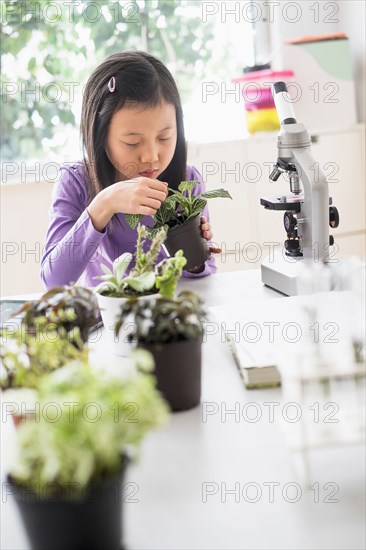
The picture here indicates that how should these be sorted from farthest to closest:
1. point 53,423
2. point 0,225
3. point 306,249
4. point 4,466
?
point 0,225 → point 306,249 → point 4,466 → point 53,423

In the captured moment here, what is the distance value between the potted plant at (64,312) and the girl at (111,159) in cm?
65

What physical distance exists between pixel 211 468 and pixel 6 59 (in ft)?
9.93

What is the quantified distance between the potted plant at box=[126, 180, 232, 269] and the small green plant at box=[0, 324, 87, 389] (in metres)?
0.57

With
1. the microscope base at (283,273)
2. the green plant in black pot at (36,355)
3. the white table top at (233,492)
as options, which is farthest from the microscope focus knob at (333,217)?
the green plant in black pot at (36,355)

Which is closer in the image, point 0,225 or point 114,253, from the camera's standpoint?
point 114,253

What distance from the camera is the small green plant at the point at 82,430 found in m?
0.60

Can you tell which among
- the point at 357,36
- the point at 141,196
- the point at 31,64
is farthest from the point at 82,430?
the point at 357,36

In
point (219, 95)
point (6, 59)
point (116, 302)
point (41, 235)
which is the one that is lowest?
point (41, 235)

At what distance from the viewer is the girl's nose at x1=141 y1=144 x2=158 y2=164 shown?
1852 mm

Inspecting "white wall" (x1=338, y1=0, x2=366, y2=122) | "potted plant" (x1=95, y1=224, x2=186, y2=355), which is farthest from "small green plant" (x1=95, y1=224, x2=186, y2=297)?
"white wall" (x1=338, y1=0, x2=366, y2=122)

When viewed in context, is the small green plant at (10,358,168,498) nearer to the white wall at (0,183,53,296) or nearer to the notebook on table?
the notebook on table

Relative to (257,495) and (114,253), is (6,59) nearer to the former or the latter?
(114,253)

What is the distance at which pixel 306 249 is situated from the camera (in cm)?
166

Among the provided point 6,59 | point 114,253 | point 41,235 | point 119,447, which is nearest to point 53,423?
point 119,447
